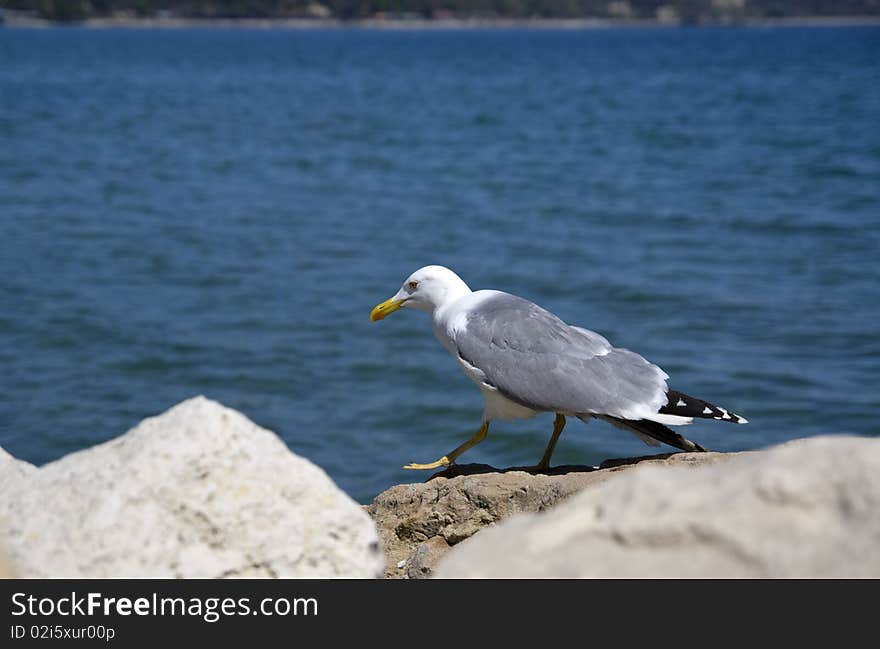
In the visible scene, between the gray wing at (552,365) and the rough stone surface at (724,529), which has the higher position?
the rough stone surface at (724,529)

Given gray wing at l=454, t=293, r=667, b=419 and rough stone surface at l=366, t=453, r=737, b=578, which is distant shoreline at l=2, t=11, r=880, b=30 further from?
rough stone surface at l=366, t=453, r=737, b=578

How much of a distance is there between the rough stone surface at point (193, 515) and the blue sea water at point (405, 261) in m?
5.12

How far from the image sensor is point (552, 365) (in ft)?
17.1

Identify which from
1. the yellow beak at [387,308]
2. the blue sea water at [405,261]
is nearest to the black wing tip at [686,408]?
the yellow beak at [387,308]

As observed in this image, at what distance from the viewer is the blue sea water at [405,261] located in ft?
30.9

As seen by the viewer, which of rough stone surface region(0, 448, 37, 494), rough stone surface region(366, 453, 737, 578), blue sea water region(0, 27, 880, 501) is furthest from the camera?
blue sea water region(0, 27, 880, 501)

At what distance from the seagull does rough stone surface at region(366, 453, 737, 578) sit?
8.3 inches

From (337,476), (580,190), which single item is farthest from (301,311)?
(580,190)

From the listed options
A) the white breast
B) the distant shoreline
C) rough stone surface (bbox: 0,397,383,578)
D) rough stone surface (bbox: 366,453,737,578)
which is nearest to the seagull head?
the white breast

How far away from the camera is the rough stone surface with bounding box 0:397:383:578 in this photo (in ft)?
8.79

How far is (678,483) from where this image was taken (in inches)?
101

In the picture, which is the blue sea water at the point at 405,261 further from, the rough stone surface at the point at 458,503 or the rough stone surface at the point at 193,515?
the rough stone surface at the point at 193,515

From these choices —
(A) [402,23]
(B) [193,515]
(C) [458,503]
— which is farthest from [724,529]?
(A) [402,23]

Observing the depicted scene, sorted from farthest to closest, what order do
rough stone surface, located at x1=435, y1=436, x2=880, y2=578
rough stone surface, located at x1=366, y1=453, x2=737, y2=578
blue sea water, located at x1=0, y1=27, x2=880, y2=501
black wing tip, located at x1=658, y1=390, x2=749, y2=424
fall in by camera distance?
blue sea water, located at x1=0, y1=27, x2=880, y2=501 → black wing tip, located at x1=658, y1=390, x2=749, y2=424 → rough stone surface, located at x1=366, y1=453, x2=737, y2=578 → rough stone surface, located at x1=435, y1=436, x2=880, y2=578
